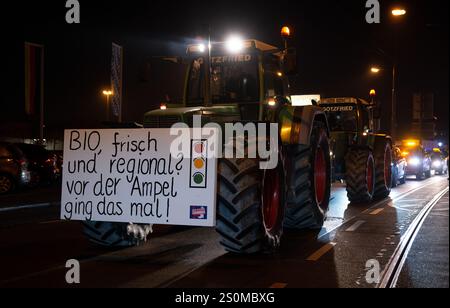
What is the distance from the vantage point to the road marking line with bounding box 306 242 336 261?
25.5 feet

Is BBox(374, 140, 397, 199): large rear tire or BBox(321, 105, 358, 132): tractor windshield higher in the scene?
BBox(321, 105, 358, 132): tractor windshield

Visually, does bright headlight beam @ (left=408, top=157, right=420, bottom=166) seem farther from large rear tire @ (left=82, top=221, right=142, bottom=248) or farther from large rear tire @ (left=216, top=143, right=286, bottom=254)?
large rear tire @ (left=216, top=143, right=286, bottom=254)

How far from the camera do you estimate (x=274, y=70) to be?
9.62m

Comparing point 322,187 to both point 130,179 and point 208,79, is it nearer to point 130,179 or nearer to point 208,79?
point 208,79

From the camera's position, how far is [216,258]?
773 cm

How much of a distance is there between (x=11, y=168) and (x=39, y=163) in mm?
1743

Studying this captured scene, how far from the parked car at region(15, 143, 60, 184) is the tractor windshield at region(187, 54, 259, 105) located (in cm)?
1208

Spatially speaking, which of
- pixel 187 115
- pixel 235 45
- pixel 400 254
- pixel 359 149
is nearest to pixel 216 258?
pixel 187 115

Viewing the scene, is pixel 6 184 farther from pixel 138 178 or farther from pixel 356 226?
pixel 138 178

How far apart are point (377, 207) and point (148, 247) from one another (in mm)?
7379

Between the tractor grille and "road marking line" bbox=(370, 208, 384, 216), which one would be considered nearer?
the tractor grille

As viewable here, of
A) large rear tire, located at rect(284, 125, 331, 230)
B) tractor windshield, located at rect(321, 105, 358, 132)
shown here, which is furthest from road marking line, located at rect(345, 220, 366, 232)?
tractor windshield, located at rect(321, 105, 358, 132)
